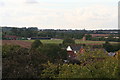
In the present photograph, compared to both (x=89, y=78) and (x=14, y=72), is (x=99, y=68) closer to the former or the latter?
(x=89, y=78)

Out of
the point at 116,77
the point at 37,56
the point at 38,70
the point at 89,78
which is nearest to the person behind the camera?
the point at 89,78

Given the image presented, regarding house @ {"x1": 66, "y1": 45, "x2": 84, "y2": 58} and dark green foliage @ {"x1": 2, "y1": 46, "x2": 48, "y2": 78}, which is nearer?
dark green foliage @ {"x1": 2, "y1": 46, "x2": 48, "y2": 78}

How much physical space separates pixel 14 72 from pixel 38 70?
2081mm

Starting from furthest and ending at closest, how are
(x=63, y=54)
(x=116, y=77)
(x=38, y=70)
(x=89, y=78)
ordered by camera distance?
1. (x=63, y=54)
2. (x=38, y=70)
3. (x=116, y=77)
4. (x=89, y=78)

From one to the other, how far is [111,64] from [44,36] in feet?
296

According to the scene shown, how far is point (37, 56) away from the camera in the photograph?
19.8m

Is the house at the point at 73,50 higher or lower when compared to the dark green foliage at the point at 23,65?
lower

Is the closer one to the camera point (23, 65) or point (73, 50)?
point (23, 65)

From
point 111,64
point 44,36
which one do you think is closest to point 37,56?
point 111,64

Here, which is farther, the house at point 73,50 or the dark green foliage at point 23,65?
the house at point 73,50

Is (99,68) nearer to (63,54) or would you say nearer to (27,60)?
(27,60)

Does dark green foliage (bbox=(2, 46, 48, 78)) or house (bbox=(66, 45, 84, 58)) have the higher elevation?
dark green foliage (bbox=(2, 46, 48, 78))

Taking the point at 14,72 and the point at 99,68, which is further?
the point at 14,72

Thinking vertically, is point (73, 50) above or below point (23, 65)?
below
